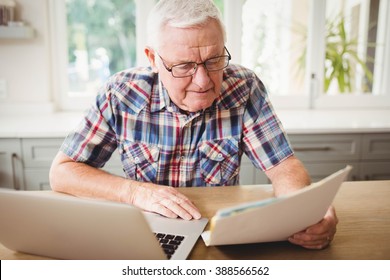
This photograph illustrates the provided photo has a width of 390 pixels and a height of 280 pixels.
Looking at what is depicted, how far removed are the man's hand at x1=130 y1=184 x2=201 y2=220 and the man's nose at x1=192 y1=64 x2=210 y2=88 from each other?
1.06ft

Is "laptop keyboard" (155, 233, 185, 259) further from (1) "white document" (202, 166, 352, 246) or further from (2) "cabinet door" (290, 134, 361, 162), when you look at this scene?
(2) "cabinet door" (290, 134, 361, 162)

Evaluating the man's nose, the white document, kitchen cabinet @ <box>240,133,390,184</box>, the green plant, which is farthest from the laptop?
the green plant

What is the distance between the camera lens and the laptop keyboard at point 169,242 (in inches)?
30.4

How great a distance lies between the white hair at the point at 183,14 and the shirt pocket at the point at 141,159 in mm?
369

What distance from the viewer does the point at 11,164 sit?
1.93m

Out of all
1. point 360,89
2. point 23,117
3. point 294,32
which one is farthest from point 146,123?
point 360,89

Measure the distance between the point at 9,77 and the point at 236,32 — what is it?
1492 millimetres

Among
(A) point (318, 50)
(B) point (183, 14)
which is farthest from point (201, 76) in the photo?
(A) point (318, 50)

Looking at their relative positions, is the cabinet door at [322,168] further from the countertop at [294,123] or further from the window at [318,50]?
the window at [318,50]

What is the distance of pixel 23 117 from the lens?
7.52ft

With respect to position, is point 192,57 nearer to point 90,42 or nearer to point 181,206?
point 181,206

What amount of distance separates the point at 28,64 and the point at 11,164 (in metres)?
0.75
